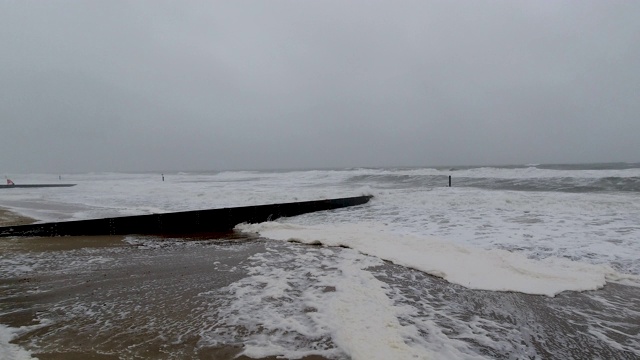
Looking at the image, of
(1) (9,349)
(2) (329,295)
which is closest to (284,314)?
(2) (329,295)

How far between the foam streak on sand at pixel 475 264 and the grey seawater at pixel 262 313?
26 centimetres

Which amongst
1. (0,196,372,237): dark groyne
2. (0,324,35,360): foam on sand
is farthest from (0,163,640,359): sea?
(0,196,372,237): dark groyne

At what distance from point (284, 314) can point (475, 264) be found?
3635mm

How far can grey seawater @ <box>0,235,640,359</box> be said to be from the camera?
2.78 meters

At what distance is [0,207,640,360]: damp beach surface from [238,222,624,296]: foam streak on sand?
0.23 metres

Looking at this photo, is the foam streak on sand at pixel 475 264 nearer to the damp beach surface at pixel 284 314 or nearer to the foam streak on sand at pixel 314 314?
the damp beach surface at pixel 284 314

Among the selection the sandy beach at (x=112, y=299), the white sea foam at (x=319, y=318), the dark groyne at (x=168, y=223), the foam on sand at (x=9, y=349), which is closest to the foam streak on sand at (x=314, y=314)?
the white sea foam at (x=319, y=318)

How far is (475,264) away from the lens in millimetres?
5484

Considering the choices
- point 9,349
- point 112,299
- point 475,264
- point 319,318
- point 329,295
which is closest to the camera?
point 9,349

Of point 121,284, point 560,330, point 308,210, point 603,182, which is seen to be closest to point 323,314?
point 560,330

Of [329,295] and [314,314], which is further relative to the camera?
[329,295]

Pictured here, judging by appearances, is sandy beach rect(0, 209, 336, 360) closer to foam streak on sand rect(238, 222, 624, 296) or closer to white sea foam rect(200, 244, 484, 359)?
white sea foam rect(200, 244, 484, 359)

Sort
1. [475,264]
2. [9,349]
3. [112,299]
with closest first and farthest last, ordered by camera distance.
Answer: [9,349] < [112,299] < [475,264]

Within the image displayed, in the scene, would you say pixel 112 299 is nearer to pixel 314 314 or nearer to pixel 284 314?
pixel 284 314
